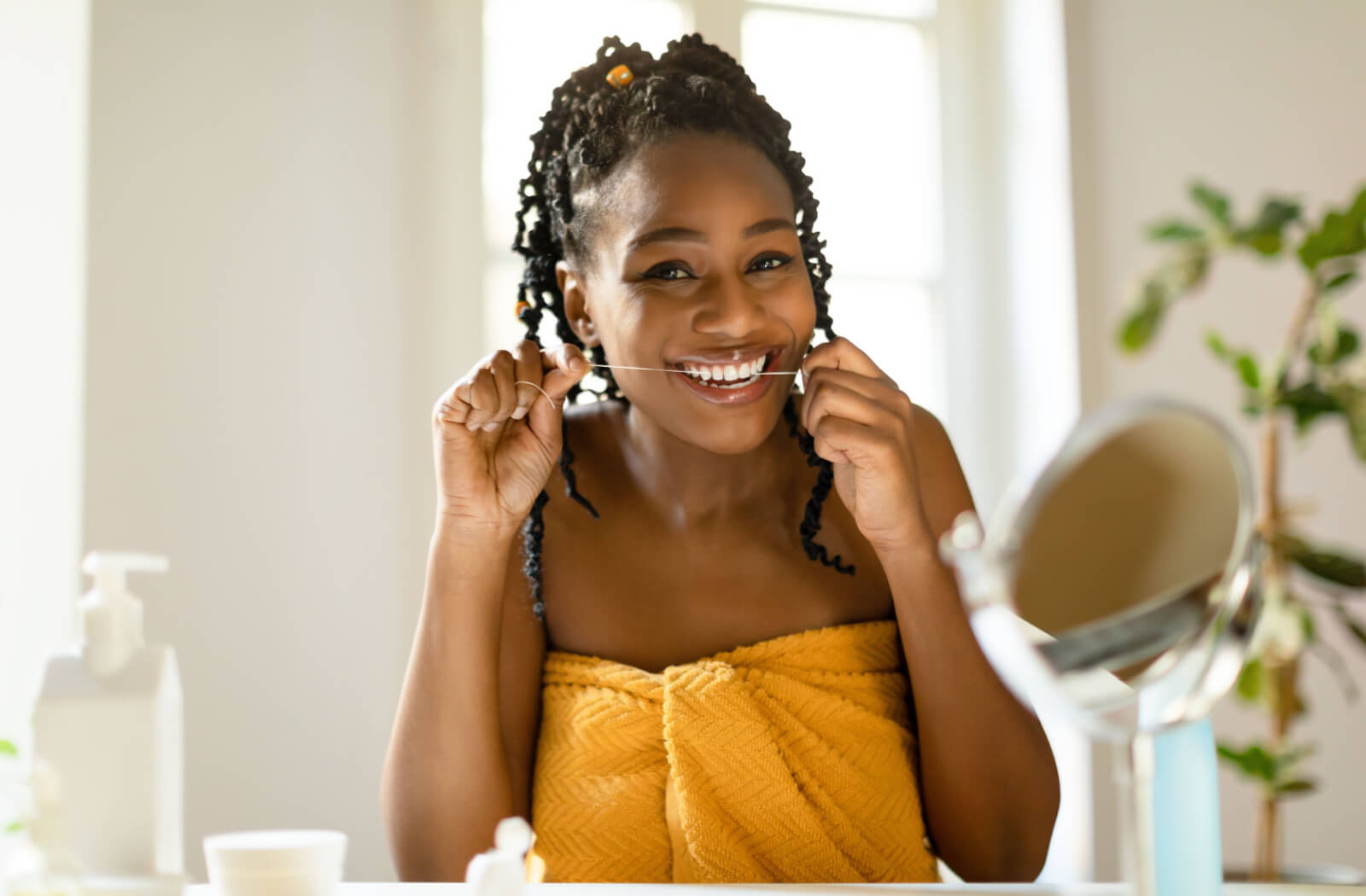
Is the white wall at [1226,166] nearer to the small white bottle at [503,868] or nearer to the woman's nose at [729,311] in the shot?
the woman's nose at [729,311]

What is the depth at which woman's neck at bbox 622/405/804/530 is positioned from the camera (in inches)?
43.1

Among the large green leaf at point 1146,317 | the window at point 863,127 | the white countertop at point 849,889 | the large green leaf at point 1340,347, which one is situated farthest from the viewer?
the window at point 863,127

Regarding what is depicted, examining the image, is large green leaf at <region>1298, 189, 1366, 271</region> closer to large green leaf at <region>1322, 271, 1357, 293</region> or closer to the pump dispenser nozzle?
large green leaf at <region>1322, 271, 1357, 293</region>

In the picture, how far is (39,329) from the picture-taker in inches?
58.4

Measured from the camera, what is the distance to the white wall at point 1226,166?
192cm

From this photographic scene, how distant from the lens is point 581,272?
1.05m

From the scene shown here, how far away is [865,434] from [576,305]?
38 cm

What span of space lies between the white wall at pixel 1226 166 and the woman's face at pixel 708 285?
1156mm

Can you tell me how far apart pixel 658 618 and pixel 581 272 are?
325 mm

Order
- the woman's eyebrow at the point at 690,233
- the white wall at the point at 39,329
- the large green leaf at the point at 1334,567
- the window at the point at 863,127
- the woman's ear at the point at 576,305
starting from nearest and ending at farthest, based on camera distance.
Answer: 1. the woman's eyebrow at the point at 690,233
2. the woman's ear at the point at 576,305
3. the white wall at the point at 39,329
4. the large green leaf at the point at 1334,567
5. the window at the point at 863,127

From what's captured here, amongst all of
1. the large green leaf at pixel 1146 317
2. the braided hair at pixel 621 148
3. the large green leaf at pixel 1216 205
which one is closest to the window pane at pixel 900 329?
the large green leaf at pixel 1146 317

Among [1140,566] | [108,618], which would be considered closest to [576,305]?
[108,618]

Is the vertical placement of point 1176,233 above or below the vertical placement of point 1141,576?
above

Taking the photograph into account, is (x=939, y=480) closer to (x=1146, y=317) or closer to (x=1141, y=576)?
(x=1141, y=576)
